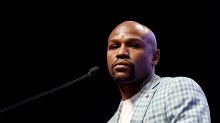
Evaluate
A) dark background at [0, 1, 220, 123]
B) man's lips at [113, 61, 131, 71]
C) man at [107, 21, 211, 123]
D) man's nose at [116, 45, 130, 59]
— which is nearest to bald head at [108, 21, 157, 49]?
man at [107, 21, 211, 123]

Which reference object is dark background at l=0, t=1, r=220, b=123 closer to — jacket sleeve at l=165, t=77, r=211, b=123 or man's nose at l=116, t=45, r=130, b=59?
man's nose at l=116, t=45, r=130, b=59

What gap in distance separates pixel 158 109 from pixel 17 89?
6.91 feet

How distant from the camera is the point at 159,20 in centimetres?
396

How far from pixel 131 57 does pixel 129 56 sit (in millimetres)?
15

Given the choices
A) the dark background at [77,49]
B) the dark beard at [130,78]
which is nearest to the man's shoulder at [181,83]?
the dark beard at [130,78]

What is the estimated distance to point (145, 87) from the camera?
2.56 m

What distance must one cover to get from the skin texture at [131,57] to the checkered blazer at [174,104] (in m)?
0.18

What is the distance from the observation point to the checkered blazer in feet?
6.72

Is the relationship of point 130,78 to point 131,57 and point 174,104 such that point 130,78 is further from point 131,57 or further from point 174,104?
point 174,104

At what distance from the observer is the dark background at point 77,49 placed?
381 cm

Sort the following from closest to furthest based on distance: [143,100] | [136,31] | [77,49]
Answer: [143,100] → [136,31] → [77,49]

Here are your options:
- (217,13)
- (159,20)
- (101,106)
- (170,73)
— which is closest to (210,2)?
(217,13)

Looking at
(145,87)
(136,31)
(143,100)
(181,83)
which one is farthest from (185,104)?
(136,31)

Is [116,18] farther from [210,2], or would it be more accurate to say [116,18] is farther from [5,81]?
[5,81]
